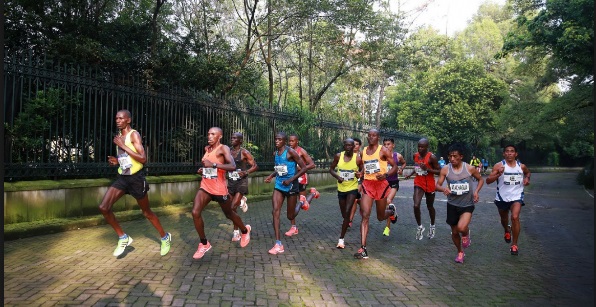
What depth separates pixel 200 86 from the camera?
13633mm

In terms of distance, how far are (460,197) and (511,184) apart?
1.35m

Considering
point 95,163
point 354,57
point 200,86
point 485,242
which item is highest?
point 354,57

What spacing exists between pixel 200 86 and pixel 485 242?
968 centimetres

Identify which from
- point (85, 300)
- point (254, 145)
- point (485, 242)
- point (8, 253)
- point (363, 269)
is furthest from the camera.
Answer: point (254, 145)

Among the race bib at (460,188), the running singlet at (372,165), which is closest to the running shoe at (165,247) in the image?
the running singlet at (372,165)

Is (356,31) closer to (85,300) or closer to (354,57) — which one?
(354,57)

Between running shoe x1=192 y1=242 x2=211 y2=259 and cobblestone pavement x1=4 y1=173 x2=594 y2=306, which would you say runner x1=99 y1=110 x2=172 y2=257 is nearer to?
cobblestone pavement x1=4 y1=173 x2=594 y2=306

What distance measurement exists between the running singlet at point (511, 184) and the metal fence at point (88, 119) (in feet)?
24.3

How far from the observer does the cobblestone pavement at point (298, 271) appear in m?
4.36

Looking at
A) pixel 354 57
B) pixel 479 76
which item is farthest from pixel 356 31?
pixel 479 76

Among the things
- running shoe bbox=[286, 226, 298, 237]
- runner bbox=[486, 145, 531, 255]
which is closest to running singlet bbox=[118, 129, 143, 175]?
running shoe bbox=[286, 226, 298, 237]

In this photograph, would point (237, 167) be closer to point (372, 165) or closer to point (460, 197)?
point (372, 165)

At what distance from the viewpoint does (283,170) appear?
22.6ft

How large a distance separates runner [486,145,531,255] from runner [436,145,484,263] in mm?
801
